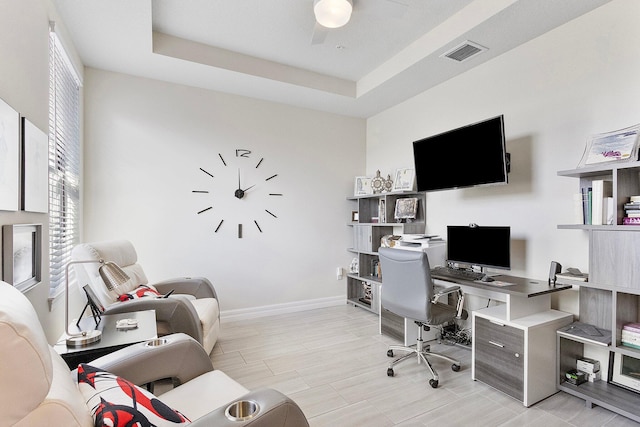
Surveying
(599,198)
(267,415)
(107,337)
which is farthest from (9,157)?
(599,198)

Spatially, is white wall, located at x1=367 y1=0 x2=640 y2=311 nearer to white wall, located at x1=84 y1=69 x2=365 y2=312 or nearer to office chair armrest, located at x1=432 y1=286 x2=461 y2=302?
office chair armrest, located at x1=432 y1=286 x2=461 y2=302

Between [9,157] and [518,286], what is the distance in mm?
3090

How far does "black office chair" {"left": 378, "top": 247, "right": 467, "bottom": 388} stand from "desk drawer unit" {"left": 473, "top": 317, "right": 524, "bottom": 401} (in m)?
0.22

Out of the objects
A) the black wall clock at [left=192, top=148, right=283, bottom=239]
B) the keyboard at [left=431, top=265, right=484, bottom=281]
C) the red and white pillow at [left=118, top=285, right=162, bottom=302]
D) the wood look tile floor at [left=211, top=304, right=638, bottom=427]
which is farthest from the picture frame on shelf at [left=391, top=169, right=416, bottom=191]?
the red and white pillow at [left=118, top=285, right=162, bottom=302]

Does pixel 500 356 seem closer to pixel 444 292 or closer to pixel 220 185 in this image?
pixel 444 292

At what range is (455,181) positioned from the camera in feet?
10.3

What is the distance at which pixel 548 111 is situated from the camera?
266 cm

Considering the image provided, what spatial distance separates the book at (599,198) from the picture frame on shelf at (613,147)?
6.0 inches

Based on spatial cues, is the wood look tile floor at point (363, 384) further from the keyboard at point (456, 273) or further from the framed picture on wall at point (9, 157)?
the framed picture on wall at point (9, 157)

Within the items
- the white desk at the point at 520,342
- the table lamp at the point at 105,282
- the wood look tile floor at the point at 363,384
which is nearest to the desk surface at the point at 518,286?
the white desk at the point at 520,342

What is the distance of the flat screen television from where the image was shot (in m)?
2.70

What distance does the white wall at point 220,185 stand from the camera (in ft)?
11.1

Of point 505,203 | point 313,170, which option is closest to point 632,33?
point 505,203

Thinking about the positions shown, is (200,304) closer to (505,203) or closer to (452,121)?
(505,203)
